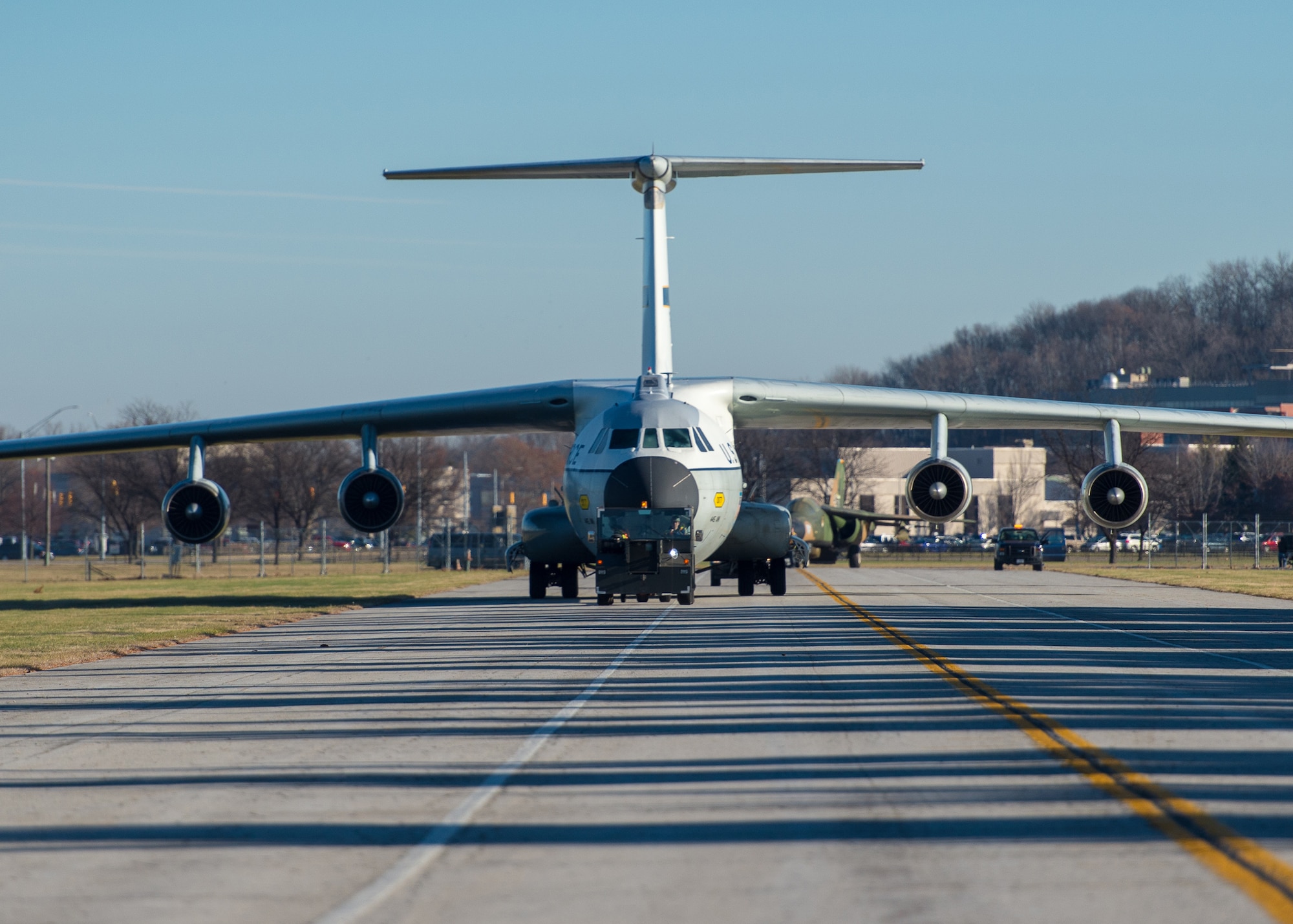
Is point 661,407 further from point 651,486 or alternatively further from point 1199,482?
point 1199,482

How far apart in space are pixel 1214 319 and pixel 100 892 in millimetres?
198159

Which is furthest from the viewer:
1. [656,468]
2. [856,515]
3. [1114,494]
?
[856,515]

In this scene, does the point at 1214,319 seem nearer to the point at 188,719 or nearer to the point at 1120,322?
the point at 1120,322

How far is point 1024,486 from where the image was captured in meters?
108

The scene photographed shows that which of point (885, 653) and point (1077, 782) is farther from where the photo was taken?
point (885, 653)

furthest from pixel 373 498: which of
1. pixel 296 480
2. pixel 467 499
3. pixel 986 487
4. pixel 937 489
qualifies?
pixel 986 487

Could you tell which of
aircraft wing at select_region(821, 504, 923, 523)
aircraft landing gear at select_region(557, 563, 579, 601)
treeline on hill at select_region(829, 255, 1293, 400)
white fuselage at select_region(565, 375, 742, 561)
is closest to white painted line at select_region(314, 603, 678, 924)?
white fuselage at select_region(565, 375, 742, 561)

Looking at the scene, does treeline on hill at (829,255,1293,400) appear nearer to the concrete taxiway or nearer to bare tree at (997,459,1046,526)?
bare tree at (997,459,1046,526)

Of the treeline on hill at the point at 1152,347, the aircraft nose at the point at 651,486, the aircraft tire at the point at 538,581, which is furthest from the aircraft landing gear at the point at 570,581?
the treeline on hill at the point at 1152,347

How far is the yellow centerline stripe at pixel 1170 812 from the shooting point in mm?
5445

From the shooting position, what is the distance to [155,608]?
2872cm

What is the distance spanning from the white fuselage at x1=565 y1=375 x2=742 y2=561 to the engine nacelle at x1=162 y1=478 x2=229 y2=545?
7.81 metres

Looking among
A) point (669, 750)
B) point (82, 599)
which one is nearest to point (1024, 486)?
point (82, 599)

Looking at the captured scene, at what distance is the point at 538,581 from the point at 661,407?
23.5 feet
